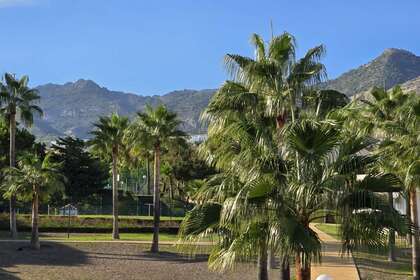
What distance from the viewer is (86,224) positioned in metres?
51.7

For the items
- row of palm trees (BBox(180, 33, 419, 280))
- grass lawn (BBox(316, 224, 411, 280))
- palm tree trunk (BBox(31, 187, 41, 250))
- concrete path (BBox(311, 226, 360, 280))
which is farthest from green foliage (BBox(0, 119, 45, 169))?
row of palm trees (BBox(180, 33, 419, 280))

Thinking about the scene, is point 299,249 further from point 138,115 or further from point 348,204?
point 138,115

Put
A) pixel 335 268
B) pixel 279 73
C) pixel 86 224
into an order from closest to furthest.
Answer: pixel 279 73 → pixel 335 268 → pixel 86 224

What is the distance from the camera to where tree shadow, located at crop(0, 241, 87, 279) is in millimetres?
31609

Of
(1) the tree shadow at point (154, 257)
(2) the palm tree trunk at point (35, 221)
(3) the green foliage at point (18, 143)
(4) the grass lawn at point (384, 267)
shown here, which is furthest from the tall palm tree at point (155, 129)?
(3) the green foliage at point (18, 143)

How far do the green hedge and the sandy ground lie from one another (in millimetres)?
10835

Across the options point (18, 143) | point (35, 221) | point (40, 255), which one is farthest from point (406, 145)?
point (18, 143)

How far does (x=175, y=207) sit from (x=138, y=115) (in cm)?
4396

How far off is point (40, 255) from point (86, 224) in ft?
55.4

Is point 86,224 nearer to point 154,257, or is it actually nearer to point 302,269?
point 154,257

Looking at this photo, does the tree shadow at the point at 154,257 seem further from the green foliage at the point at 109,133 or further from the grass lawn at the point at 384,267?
the green foliage at the point at 109,133

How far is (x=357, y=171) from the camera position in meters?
11.3

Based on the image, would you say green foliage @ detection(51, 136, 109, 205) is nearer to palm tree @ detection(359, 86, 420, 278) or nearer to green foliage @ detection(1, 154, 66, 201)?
green foliage @ detection(1, 154, 66, 201)

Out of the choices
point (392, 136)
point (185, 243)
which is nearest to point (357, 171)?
point (185, 243)
